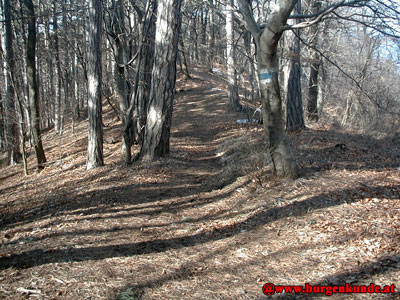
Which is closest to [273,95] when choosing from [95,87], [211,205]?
[211,205]

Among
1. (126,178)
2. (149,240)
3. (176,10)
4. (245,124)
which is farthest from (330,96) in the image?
(149,240)

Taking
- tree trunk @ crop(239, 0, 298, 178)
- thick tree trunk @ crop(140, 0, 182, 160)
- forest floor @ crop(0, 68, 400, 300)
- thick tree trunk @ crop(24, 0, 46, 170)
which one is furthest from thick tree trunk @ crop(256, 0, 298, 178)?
thick tree trunk @ crop(24, 0, 46, 170)

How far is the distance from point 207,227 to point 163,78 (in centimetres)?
460

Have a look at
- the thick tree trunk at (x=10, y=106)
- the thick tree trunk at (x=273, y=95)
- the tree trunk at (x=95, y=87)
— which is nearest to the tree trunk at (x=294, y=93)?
the thick tree trunk at (x=273, y=95)

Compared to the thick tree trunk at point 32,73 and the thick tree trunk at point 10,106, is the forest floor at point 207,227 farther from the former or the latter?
the thick tree trunk at point 10,106

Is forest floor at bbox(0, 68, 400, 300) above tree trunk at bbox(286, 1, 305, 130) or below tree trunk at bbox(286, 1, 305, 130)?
below

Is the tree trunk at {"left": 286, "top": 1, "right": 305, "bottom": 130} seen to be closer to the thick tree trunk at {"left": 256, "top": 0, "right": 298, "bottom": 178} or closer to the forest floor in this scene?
the forest floor

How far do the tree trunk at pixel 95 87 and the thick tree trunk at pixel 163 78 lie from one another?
5.05 feet

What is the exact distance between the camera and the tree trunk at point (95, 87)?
9.10 metres

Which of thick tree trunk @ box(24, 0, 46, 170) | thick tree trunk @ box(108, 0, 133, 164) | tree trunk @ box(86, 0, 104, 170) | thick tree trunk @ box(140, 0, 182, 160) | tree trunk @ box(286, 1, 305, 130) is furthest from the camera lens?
thick tree trunk @ box(24, 0, 46, 170)

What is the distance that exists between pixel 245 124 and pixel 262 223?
332 inches

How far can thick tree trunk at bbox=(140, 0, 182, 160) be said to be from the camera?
846 centimetres

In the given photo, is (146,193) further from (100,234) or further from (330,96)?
(330,96)

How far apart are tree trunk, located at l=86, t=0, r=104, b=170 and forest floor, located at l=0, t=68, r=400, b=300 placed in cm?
68
